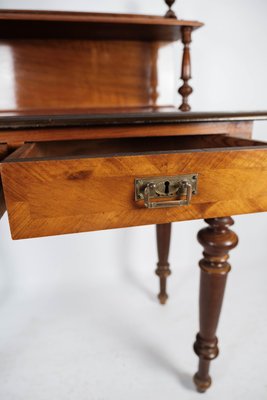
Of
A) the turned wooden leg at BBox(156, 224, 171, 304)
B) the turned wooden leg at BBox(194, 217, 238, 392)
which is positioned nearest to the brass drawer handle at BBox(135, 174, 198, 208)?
the turned wooden leg at BBox(194, 217, 238, 392)

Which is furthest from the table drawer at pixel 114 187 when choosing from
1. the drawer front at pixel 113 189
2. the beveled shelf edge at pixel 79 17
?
the beveled shelf edge at pixel 79 17

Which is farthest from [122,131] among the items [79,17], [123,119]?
[79,17]

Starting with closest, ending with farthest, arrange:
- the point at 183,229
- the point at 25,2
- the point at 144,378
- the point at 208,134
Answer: the point at 208,134 < the point at 144,378 < the point at 25,2 < the point at 183,229

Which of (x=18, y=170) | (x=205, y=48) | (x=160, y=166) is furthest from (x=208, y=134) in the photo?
(x=205, y=48)

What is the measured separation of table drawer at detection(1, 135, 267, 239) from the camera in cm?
43

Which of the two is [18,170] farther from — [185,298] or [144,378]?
[185,298]

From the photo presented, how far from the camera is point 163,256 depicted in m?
1.15

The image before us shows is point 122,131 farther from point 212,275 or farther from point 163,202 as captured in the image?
point 212,275

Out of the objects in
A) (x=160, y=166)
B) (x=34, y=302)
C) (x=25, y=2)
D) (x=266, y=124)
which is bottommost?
(x=34, y=302)

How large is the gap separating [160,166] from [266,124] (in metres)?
1.04

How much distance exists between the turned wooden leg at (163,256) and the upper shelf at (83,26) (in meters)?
0.64

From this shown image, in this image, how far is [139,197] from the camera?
46cm

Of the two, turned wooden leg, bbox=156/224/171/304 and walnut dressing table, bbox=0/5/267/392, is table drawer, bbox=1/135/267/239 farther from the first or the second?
turned wooden leg, bbox=156/224/171/304

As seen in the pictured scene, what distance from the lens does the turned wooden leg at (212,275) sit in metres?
0.61
